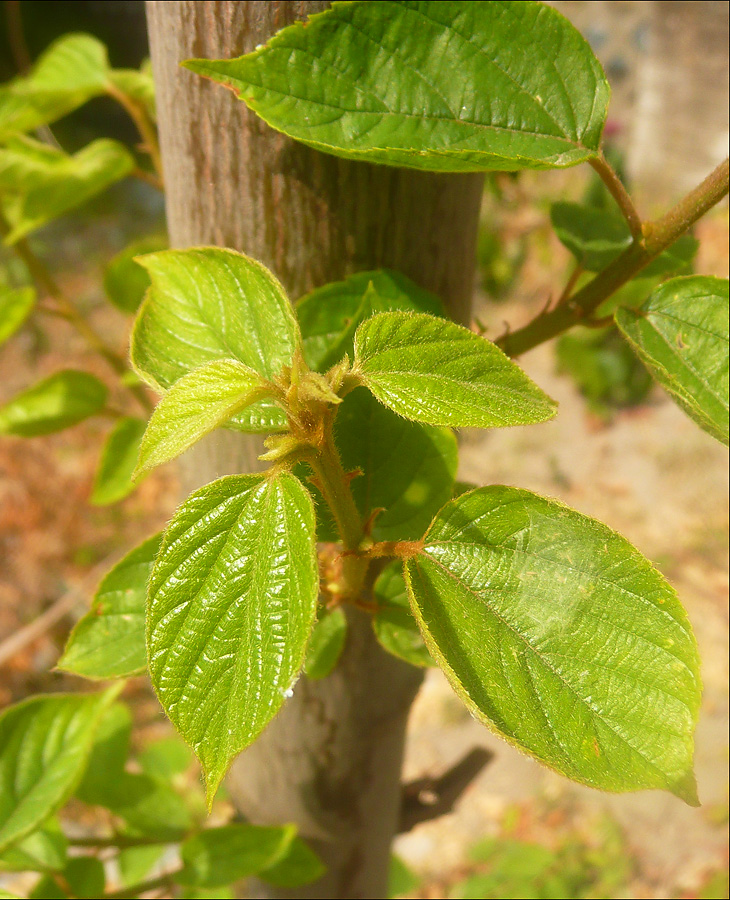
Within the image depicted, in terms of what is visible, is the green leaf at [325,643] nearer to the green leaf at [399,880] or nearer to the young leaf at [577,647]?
the young leaf at [577,647]

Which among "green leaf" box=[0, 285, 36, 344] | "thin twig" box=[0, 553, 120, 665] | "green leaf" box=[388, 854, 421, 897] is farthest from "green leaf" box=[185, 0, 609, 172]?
"thin twig" box=[0, 553, 120, 665]

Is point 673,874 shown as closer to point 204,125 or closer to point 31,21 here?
point 204,125

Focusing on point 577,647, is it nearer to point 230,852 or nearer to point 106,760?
point 230,852

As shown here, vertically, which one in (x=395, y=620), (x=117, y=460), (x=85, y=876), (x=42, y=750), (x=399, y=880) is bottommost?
(x=399, y=880)

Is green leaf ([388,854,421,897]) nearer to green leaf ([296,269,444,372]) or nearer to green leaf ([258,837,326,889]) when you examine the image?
green leaf ([258,837,326,889])

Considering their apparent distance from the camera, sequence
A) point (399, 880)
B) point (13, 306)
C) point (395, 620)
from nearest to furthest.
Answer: point (395, 620) → point (13, 306) → point (399, 880)

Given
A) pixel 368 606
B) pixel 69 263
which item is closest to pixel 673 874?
pixel 368 606

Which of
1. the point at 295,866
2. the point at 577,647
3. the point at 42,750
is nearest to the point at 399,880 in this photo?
the point at 295,866
